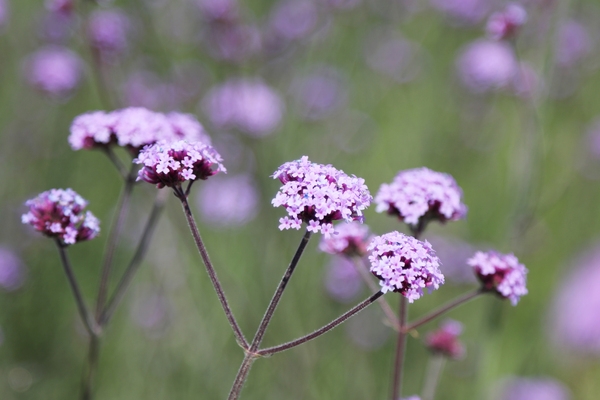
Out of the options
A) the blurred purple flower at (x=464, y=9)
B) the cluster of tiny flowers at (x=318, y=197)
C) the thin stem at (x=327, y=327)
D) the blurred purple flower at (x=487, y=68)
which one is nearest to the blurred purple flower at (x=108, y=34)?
the cluster of tiny flowers at (x=318, y=197)

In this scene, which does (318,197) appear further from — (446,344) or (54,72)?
(54,72)

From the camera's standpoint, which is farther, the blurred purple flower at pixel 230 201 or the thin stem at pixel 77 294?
the blurred purple flower at pixel 230 201

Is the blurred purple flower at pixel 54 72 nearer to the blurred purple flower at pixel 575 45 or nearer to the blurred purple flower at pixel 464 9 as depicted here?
the blurred purple flower at pixel 464 9

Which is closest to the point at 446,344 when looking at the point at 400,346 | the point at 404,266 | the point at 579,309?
the point at 400,346

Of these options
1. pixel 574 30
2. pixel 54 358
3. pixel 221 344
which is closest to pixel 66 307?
pixel 54 358

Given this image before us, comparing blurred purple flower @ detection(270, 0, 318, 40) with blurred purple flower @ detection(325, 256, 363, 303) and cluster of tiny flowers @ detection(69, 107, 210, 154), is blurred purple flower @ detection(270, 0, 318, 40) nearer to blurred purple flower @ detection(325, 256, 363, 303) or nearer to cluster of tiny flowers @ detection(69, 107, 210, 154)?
blurred purple flower @ detection(325, 256, 363, 303)

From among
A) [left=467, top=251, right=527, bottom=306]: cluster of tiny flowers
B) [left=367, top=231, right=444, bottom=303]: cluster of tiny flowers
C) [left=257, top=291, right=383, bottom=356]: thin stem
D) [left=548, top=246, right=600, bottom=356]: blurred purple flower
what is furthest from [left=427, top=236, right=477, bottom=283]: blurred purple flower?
[left=257, top=291, right=383, bottom=356]: thin stem

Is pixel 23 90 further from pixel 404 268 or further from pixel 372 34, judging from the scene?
pixel 404 268
